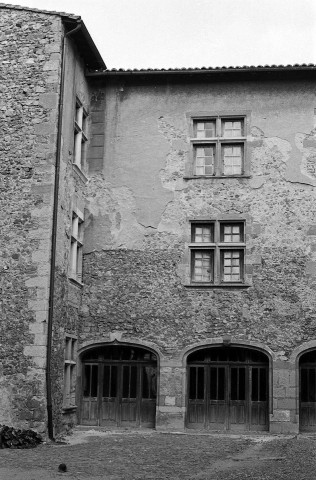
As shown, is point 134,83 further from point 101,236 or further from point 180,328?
point 180,328

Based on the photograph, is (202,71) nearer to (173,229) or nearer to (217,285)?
(173,229)

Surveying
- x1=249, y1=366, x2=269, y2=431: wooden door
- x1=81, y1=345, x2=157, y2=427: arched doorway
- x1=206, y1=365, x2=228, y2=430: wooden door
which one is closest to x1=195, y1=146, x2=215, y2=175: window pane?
x1=81, y1=345, x2=157, y2=427: arched doorway

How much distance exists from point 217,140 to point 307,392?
6040mm

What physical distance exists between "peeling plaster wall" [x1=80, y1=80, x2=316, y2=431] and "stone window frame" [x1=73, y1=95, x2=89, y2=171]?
45cm

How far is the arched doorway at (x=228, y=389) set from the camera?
16516 mm

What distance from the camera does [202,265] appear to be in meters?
17.1

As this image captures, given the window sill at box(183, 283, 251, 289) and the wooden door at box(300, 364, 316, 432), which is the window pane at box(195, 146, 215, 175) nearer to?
the window sill at box(183, 283, 251, 289)

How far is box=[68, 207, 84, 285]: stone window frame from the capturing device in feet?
54.0

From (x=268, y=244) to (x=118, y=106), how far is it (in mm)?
4866

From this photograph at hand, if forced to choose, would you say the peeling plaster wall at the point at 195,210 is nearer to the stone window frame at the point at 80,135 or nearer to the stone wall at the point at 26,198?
the stone window frame at the point at 80,135

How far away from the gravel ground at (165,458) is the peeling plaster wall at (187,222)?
78.1 inches

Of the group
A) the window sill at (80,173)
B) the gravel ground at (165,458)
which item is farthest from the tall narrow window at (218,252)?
the gravel ground at (165,458)

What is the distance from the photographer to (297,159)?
17109mm

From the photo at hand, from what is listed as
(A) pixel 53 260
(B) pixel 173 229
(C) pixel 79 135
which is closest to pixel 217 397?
(B) pixel 173 229
